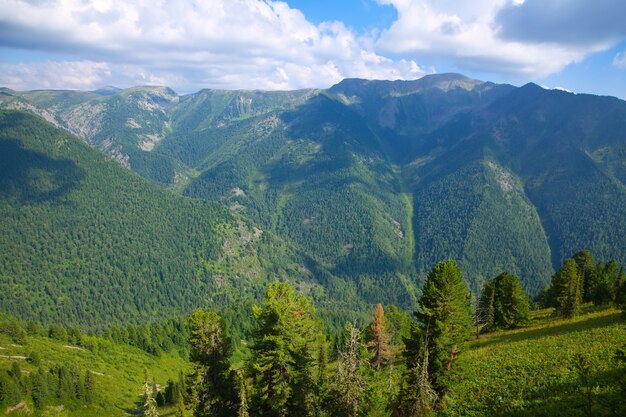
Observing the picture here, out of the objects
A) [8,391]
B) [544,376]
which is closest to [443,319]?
[544,376]

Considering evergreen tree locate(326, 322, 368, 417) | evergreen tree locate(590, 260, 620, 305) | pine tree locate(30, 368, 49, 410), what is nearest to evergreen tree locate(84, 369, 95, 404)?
pine tree locate(30, 368, 49, 410)

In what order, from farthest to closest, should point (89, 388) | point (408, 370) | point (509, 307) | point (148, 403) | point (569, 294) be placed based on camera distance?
1. point (89, 388)
2. point (509, 307)
3. point (569, 294)
4. point (408, 370)
5. point (148, 403)

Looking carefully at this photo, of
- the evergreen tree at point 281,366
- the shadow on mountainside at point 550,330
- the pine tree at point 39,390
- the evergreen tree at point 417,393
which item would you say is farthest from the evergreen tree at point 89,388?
the shadow on mountainside at point 550,330

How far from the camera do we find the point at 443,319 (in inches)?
1372

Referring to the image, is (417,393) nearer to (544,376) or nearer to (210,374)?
(544,376)

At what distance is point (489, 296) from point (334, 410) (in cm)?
6014

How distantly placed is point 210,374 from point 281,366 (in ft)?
32.5

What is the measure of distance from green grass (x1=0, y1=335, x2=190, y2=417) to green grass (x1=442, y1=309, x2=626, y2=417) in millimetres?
55312

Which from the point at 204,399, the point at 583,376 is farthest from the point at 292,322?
the point at 583,376

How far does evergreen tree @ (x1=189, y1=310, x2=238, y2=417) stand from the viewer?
3759 centimetres

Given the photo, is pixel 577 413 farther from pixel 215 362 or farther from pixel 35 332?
pixel 35 332

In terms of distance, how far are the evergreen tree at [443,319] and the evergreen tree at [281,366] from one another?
35.1 ft

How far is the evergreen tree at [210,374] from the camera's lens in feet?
123

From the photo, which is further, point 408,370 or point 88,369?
point 88,369
